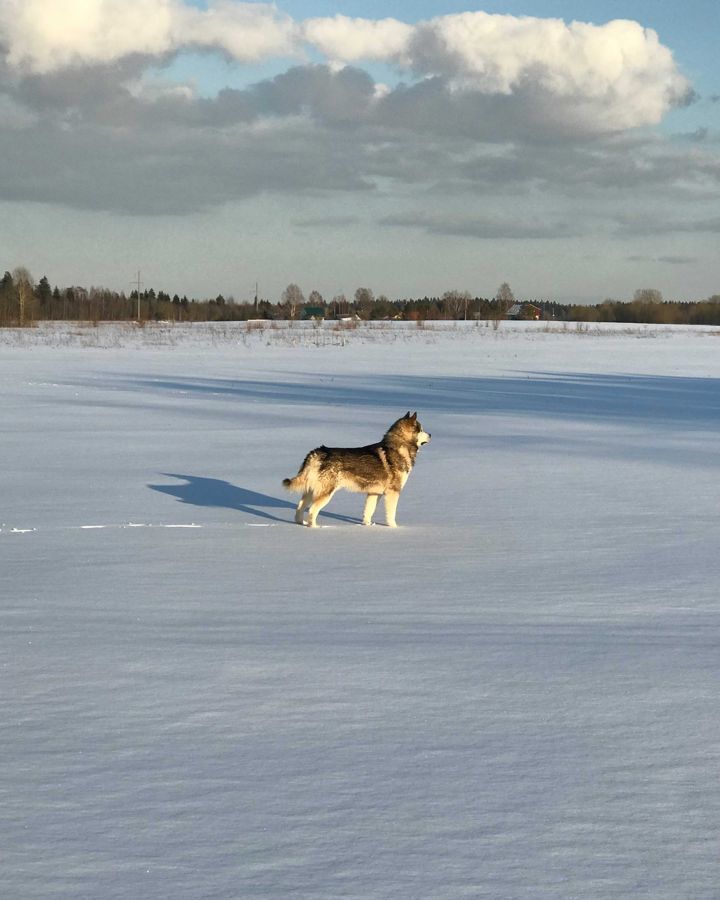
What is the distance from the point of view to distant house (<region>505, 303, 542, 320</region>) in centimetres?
13988

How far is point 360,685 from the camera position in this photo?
437cm

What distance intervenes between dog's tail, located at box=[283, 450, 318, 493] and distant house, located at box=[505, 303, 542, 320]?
132 m

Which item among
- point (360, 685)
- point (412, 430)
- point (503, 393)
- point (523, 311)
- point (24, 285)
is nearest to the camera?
point (360, 685)

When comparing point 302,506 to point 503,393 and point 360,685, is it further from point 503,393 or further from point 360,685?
point 503,393

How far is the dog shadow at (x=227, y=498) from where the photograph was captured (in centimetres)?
910

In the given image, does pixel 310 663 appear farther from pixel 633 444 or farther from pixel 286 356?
pixel 286 356

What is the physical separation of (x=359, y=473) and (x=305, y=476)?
0.42 metres

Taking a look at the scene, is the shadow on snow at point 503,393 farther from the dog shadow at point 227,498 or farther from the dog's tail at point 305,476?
the dog's tail at point 305,476

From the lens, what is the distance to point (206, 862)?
2.85 meters

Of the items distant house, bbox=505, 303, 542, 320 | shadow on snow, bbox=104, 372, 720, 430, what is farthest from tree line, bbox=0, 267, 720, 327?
shadow on snow, bbox=104, 372, 720, 430

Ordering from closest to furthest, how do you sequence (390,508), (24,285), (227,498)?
1. (390,508)
2. (227,498)
3. (24,285)

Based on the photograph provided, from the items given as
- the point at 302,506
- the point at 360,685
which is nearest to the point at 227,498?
the point at 302,506

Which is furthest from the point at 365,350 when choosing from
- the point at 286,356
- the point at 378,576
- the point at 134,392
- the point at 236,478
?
the point at 378,576

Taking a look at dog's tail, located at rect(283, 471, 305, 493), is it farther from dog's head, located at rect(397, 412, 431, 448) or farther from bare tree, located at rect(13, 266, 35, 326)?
bare tree, located at rect(13, 266, 35, 326)
